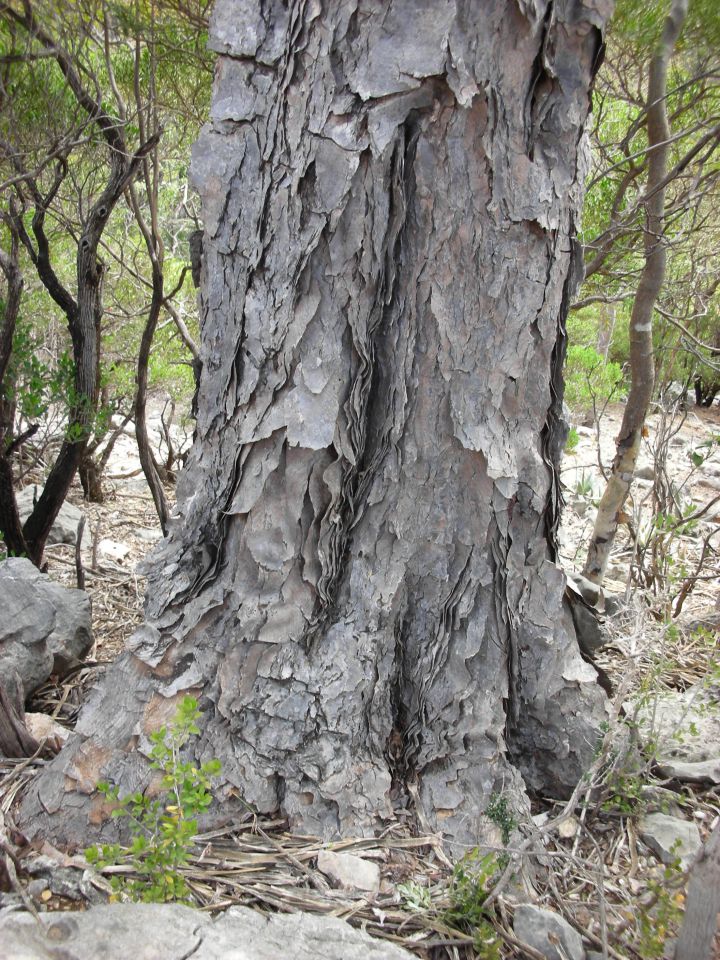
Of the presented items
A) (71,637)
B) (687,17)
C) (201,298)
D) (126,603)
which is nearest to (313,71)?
(201,298)

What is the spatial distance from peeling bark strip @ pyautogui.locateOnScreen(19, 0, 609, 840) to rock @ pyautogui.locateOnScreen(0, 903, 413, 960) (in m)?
0.34

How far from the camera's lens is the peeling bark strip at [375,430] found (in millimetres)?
1556

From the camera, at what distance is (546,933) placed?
1.47 m

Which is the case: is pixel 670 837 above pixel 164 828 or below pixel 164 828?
below

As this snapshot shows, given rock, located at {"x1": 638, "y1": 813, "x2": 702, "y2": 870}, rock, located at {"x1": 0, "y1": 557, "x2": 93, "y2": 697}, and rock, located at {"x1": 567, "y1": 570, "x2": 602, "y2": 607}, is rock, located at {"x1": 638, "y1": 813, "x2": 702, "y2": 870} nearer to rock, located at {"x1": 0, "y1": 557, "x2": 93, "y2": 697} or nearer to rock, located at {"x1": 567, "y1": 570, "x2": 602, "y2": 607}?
rock, located at {"x1": 567, "y1": 570, "x2": 602, "y2": 607}

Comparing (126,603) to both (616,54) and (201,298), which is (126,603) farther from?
(616,54)

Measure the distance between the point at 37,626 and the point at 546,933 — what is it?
5.24 feet

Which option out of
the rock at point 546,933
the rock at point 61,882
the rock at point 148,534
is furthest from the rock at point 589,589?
the rock at point 148,534

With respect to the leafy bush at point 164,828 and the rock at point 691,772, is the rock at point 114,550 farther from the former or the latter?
the rock at point 691,772

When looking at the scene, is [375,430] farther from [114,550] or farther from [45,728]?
[114,550]

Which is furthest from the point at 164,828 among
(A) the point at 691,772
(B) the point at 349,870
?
(A) the point at 691,772

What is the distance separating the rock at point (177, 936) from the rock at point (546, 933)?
27cm

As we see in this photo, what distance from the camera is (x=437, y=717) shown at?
1814mm

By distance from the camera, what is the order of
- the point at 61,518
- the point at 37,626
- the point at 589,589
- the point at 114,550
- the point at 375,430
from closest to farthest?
the point at 375,430
the point at 37,626
the point at 589,589
the point at 114,550
the point at 61,518
